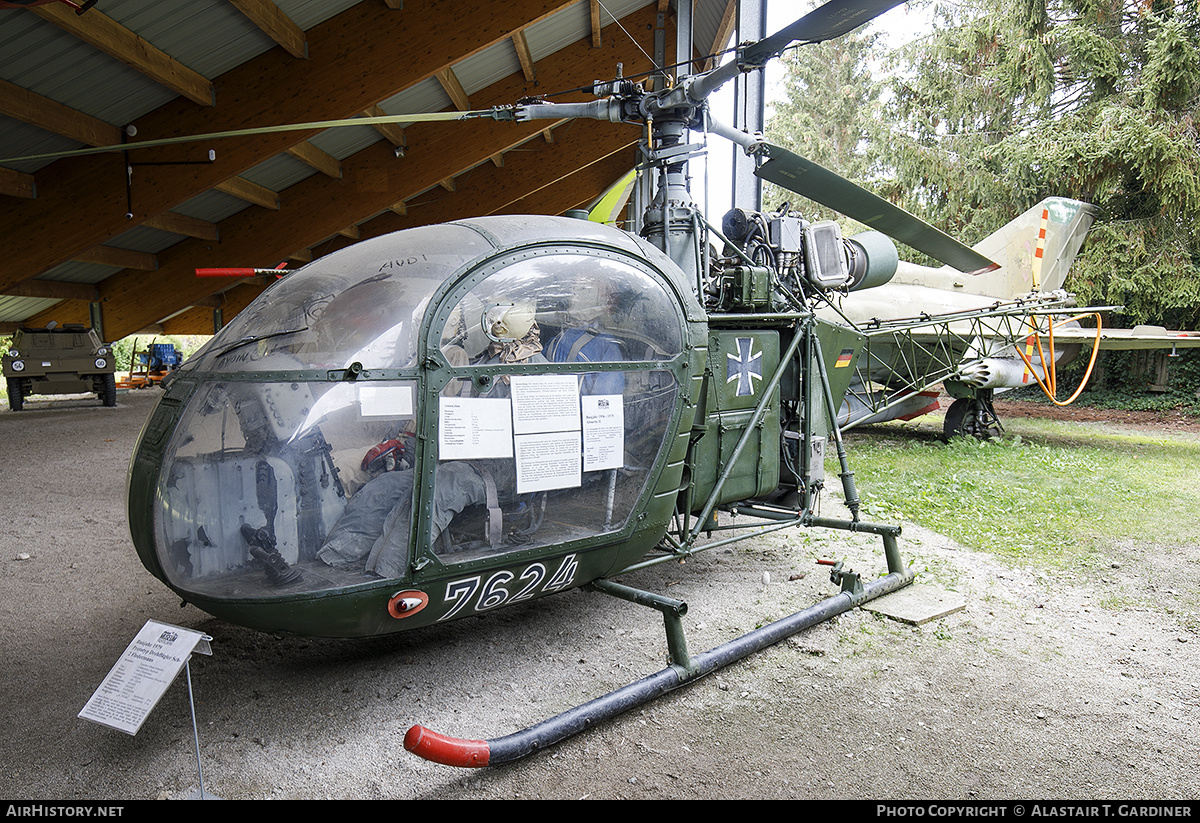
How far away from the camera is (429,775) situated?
2.64 m

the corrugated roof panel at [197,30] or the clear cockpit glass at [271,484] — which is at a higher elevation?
the corrugated roof panel at [197,30]

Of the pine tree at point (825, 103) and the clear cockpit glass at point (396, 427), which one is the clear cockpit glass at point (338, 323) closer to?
the clear cockpit glass at point (396, 427)

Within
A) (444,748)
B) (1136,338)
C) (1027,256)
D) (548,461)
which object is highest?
(1027,256)

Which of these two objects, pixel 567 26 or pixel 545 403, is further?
pixel 567 26

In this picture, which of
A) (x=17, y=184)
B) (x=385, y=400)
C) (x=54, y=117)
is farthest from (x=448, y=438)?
(x=17, y=184)

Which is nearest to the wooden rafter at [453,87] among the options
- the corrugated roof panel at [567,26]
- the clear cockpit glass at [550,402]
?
the corrugated roof panel at [567,26]

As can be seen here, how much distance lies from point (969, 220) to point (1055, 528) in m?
13.0

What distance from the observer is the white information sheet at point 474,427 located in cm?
276

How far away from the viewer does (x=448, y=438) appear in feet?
9.09

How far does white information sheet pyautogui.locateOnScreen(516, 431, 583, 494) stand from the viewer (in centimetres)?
296

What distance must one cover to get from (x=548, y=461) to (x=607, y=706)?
0.95 metres

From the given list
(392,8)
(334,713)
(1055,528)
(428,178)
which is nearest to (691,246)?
(334,713)

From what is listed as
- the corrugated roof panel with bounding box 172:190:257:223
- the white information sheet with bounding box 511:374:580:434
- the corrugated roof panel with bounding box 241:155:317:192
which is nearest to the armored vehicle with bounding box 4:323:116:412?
the corrugated roof panel with bounding box 172:190:257:223

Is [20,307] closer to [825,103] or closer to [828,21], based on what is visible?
[828,21]
